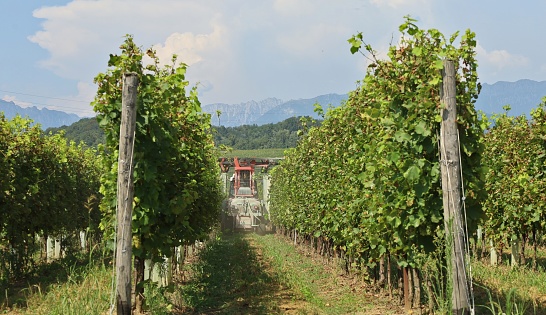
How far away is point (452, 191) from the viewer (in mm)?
5258

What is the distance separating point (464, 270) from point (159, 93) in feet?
14.2

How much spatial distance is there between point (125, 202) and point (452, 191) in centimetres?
342

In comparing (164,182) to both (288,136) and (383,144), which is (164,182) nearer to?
(383,144)

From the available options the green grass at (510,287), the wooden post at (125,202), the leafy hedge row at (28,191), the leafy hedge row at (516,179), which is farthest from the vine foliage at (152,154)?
the leafy hedge row at (516,179)

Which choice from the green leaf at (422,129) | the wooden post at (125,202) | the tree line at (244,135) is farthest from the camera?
the tree line at (244,135)

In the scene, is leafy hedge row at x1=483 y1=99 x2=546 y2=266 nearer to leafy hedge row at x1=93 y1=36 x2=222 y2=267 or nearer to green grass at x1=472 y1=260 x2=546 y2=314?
green grass at x1=472 y1=260 x2=546 y2=314

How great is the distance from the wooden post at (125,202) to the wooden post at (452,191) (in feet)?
10.9

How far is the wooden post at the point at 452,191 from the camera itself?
198 inches

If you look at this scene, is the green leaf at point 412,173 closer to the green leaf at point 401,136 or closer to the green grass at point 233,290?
the green leaf at point 401,136

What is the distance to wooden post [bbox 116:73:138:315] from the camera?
19.0 feet

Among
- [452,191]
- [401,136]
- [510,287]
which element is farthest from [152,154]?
[510,287]

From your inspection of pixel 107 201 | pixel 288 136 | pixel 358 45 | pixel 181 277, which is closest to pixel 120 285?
pixel 107 201

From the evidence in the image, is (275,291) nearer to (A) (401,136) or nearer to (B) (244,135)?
(A) (401,136)

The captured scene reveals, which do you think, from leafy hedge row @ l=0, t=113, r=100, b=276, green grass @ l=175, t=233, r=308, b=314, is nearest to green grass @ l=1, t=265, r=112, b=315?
leafy hedge row @ l=0, t=113, r=100, b=276
